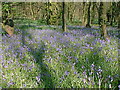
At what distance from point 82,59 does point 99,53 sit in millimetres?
604

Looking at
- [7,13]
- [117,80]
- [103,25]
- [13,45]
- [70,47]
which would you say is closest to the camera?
[117,80]

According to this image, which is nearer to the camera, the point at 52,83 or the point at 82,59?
the point at 52,83

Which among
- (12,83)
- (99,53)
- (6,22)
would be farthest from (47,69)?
(6,22)

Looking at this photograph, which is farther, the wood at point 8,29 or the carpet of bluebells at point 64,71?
the wood at point 8,29

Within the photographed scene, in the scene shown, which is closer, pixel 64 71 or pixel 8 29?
pixel 64 71

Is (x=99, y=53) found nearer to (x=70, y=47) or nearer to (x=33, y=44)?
(x=70, y=47)

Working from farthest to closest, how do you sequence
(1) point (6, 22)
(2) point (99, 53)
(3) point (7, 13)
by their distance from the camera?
(1) point (6, 22) < (3) point (7, 13) < (2) point (99, 53)

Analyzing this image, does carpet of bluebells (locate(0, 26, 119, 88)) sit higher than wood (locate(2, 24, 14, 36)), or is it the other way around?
wood (locate(2, 24, 14, 36))

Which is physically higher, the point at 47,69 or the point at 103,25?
the point at 103,25

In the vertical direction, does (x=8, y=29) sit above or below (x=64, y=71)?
above

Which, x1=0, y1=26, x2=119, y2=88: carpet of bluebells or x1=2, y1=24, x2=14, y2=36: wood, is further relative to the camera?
x1=2, y1=24, x2=14, y2=36: wood

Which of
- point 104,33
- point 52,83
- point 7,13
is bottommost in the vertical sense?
point 52,83

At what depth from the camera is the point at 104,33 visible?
898 centimetres

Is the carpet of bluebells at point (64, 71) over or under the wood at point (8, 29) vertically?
under
